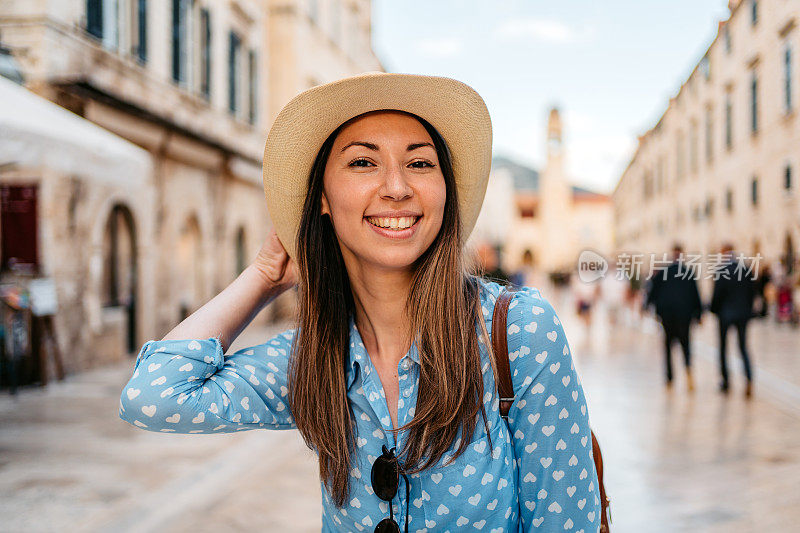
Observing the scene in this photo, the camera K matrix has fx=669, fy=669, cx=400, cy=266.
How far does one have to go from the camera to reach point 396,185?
1.50 meters

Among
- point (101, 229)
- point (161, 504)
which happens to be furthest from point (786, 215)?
point (101, 229)

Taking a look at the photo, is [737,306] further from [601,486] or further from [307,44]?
[307,44]

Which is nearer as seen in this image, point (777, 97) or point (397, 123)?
point (397, 123)

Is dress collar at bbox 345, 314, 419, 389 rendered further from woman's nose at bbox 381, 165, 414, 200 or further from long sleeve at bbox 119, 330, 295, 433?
woman's nose at bbox 381, 165, 414, 200

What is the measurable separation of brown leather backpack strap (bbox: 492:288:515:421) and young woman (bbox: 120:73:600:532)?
0.02m

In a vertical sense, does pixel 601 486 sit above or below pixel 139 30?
below

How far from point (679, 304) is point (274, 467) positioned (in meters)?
5.48

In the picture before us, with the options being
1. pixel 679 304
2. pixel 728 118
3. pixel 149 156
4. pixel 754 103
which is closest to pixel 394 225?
pixel 754 103

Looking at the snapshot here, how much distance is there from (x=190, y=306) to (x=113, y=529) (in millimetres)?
9755

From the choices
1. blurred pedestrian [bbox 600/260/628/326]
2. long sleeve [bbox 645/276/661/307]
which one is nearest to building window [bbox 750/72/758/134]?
long sleeve [bbox 645/276/661/307]

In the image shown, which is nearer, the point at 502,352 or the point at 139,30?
the point at 502,352

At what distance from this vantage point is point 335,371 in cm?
161

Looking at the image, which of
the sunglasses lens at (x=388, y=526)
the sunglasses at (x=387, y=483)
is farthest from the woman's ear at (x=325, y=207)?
the sunglasses lens at (x=388, y=526)

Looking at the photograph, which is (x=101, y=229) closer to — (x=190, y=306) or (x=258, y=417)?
(x=190, y=306)
